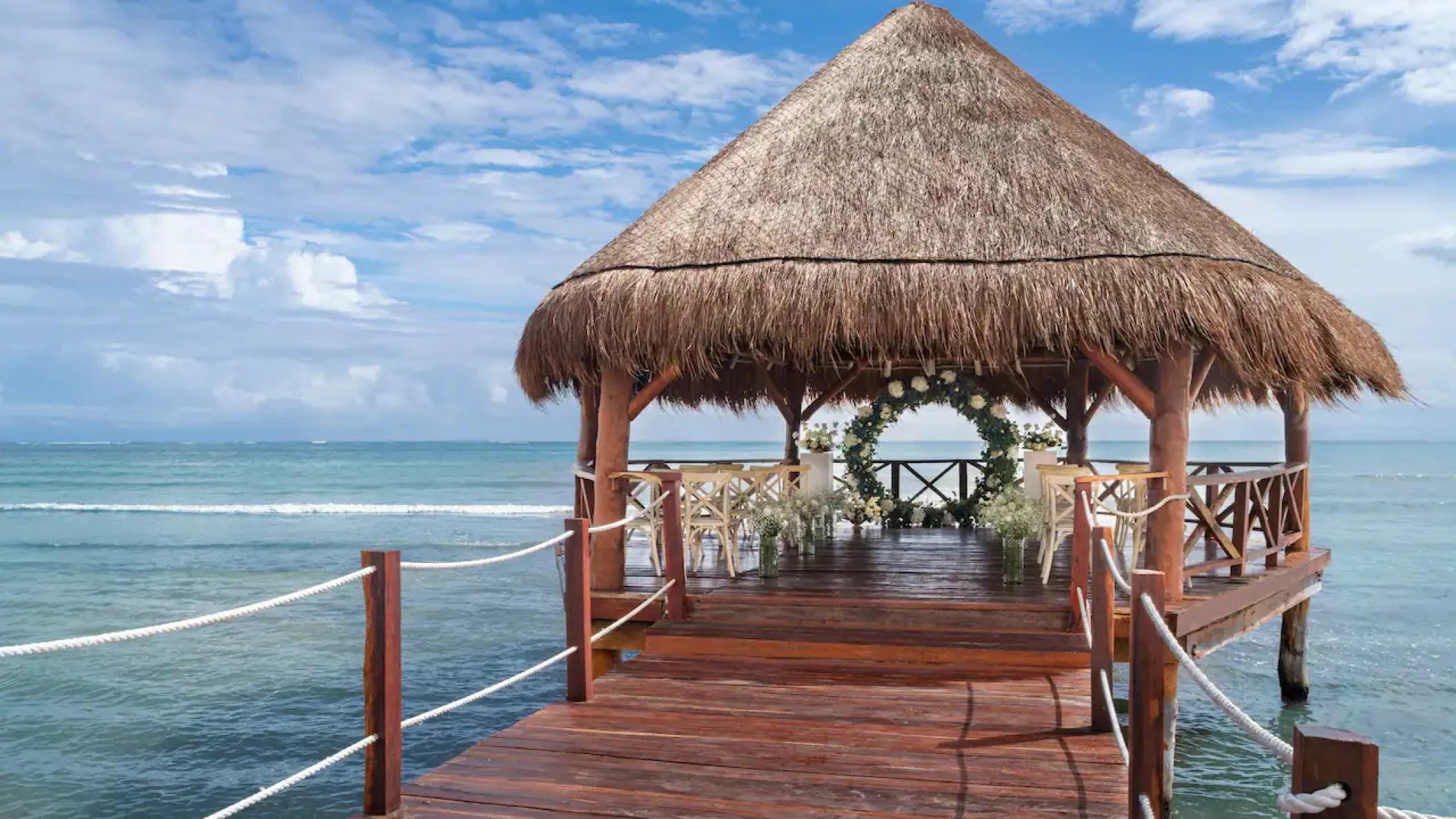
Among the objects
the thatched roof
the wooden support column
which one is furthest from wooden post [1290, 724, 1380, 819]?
the wooden support column

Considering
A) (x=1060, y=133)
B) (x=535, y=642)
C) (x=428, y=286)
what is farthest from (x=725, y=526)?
(x=428, y=286)

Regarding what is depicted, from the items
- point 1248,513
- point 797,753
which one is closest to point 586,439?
point 797,753

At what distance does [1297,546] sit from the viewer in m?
9.90

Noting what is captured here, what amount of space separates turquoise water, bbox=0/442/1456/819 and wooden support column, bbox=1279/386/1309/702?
0.88 ft

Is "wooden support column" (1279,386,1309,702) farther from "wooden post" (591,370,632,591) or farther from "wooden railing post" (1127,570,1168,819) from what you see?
"wooden post" (591,370,632,591)

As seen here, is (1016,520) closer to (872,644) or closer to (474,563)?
(872,644)

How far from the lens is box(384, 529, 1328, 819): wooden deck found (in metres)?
3.85

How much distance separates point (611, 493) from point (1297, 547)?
6578 millimetres

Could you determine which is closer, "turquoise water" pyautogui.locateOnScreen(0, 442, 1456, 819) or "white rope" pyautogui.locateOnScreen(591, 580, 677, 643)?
"white rope" pyautogui.locateOnScreen(591, 580, 677, 643)

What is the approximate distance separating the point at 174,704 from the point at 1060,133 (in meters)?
10.0

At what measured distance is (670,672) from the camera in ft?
19.0

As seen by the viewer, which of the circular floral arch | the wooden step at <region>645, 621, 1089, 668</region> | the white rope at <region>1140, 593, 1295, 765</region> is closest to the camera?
the white rope at <region>1140, 593, 1295, 765</region>

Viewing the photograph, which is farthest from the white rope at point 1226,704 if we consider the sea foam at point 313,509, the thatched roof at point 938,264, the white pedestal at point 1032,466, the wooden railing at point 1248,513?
the sea foam at point 313,509

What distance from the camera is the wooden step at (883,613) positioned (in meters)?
6.54
